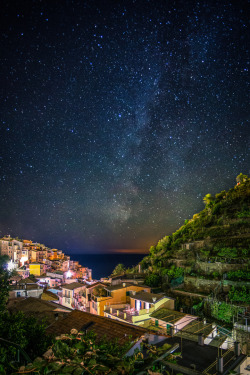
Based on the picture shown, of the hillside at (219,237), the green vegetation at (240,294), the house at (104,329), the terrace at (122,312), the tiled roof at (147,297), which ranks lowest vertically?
the terrace at (122,312)

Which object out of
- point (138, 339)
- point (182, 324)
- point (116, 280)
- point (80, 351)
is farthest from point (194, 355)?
point (116, 280)

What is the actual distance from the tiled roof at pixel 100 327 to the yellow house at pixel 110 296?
9.27 meters

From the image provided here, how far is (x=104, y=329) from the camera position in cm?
1080

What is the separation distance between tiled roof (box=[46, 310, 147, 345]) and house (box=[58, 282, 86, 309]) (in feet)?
46.5

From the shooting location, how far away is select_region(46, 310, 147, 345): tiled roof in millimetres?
9922

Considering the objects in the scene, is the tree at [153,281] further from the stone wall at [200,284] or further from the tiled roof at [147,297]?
the tiled roof at [147,297]

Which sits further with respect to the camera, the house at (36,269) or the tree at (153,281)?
the house at (36,269)

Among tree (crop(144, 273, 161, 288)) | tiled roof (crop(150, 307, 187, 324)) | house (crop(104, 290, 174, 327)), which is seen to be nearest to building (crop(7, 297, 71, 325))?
house (crop(104, 290, 174, 327))

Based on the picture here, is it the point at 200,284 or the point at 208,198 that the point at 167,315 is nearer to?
the point at 200,284

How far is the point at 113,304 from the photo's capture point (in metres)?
21.7

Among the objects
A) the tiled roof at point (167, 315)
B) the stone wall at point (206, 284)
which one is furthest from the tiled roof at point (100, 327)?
the stone wall at point (206, 284)

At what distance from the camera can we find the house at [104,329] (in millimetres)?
9727

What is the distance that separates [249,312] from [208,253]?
834 cm

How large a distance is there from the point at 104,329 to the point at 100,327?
29cm
